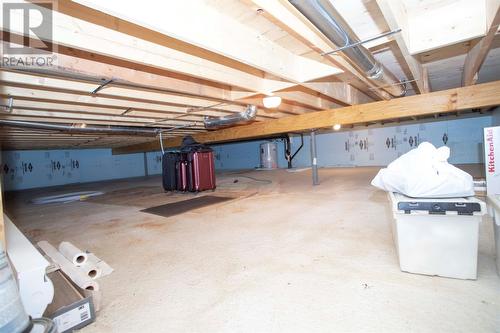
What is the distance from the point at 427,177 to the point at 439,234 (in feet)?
0.95

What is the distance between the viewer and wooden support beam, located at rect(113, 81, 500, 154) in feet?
8.65

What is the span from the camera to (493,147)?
103 inches

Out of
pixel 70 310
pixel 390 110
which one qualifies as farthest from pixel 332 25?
pixel 390 110

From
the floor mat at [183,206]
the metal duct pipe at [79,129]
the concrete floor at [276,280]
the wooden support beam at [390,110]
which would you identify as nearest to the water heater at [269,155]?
the wooden support beam at [390,110]

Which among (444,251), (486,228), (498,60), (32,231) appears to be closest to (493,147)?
(498,60)

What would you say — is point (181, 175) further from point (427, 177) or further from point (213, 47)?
point (427, 177)

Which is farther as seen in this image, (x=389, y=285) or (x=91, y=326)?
(x=389, y=285)

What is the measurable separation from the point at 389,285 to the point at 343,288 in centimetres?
23

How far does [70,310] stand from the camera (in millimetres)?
1044

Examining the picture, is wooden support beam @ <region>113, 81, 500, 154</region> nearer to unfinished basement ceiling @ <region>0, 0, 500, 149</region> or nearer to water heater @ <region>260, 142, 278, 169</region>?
unfinished basement ceiling @ <region>0, 0, 500, 149</region>

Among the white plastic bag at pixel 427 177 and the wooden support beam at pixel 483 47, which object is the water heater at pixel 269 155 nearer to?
the wooden support beam at pixel 483 47

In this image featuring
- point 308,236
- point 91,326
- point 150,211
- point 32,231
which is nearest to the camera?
point 91,326

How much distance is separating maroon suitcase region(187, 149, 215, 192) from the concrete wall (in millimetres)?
5331

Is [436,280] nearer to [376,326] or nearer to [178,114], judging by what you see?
[376,326]
